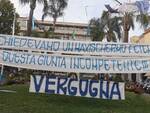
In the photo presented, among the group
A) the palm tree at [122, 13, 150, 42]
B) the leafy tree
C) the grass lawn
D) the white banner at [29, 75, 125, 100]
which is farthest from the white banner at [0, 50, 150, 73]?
the leafy tree

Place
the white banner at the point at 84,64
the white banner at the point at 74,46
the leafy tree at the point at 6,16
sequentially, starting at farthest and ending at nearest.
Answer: the leafy tree at the point at 6,16
the white banner at the point at 74,46
the white banner at the point at 84,64

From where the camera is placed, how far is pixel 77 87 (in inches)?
589

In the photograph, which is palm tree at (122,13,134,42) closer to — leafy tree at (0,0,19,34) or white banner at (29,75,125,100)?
leafy tree at (0,0,19,34)

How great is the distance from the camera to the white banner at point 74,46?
15586 millimetres

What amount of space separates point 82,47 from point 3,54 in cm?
250

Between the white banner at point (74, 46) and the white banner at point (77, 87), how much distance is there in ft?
3.45

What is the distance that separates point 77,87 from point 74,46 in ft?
4.70

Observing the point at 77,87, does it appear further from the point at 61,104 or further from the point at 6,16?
the point at 6,16

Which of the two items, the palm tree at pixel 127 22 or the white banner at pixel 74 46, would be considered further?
the palm tree at pixel 127 22

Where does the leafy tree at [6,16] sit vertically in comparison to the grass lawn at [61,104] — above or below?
above

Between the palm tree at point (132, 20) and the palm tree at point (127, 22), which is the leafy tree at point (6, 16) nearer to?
the palm tree at point (132, 20)

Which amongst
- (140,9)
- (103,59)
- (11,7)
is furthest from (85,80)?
(11,7)

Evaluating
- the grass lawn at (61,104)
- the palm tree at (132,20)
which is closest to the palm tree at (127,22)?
the palm tree at (132,20)

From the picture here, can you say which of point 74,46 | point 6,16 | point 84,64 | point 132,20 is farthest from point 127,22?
point 84,64
